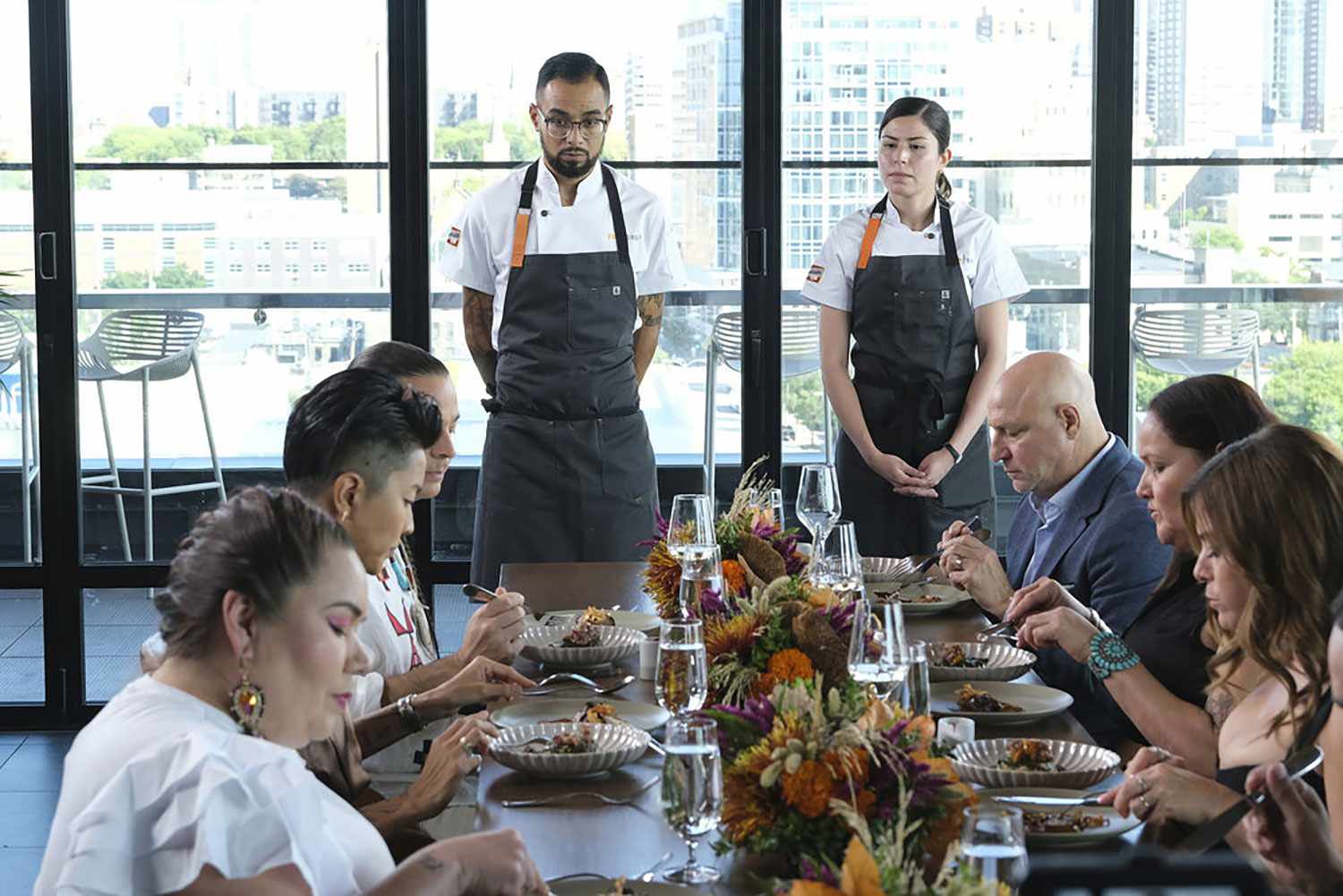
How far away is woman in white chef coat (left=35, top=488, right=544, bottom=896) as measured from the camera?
5.05 feet

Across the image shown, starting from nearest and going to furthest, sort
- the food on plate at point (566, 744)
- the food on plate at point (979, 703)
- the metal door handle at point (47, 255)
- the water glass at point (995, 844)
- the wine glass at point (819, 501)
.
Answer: the water glass at point (995, 844) < the food on plate at point (566, 744) < the food on plate at point (979, 703) < the wine glass at point (819, 501) < the metal door handle at point (47, 255)

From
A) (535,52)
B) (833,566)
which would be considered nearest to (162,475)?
(535,52)

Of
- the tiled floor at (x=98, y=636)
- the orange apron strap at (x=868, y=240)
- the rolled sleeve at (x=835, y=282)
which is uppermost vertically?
the orange apron strap at (x=868, y=240)

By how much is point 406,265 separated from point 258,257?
53 centimetres

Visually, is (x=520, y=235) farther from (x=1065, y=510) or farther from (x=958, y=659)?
(x=958, y=659)

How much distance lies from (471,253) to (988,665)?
2404 mm

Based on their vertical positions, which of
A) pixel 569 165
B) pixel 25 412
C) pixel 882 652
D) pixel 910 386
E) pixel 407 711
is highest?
pixel 569 165

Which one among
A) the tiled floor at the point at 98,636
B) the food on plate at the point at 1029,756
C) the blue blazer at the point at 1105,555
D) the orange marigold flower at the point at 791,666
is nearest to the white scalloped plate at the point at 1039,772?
the food on plate at the point at 1029,756

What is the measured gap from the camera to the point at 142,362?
17.9ft

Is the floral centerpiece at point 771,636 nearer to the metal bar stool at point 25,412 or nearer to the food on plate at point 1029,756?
the food on plate at point 1029,756

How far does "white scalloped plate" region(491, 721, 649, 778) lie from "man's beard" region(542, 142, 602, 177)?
258cm

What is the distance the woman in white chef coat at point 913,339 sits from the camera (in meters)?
4.73

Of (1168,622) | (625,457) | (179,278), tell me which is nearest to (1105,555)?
(1168,622)

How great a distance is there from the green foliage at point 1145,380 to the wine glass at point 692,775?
3993mm
